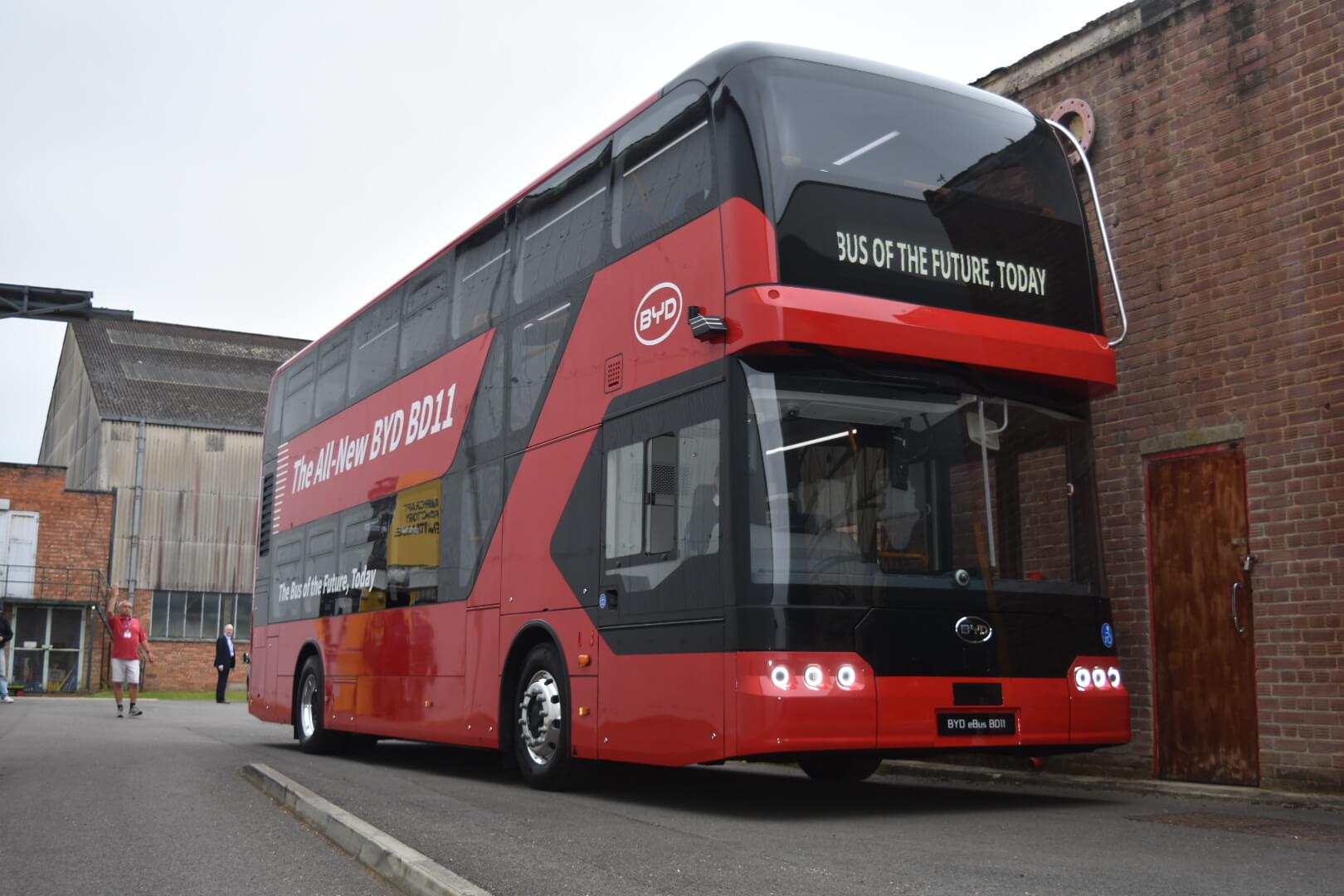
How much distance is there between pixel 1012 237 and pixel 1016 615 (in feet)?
7.56

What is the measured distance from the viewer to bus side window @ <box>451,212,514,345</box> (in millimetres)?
11148

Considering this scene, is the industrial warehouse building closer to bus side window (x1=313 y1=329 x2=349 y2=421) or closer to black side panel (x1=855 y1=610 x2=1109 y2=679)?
bus side window (x1=313 y1=329 x2=349 y2=421)

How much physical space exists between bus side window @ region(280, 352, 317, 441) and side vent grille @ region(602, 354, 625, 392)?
7805 millimetres

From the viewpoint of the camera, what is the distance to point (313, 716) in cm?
1500

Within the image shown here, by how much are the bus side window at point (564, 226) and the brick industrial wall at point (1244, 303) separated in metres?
4.44

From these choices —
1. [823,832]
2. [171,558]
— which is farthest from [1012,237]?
[171,558]

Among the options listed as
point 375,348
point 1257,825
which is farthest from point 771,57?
point 375,348

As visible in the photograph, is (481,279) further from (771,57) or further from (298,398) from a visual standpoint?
(298,398)

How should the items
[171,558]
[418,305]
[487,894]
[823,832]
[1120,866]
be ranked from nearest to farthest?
[487,894]
[1120,866]
[823,832]
[418,305]
[171,558]

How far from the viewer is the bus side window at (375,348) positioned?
1355 cm

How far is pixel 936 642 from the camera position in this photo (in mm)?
7926

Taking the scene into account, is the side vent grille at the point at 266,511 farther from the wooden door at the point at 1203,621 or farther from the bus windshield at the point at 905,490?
the bus windshield at the point at 905,490

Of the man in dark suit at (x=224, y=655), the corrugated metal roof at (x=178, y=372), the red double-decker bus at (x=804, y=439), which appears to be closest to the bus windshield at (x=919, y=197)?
the red double-decker bus at (x=804, y=439)

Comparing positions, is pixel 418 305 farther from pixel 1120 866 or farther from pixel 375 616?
pixel 1120 866
